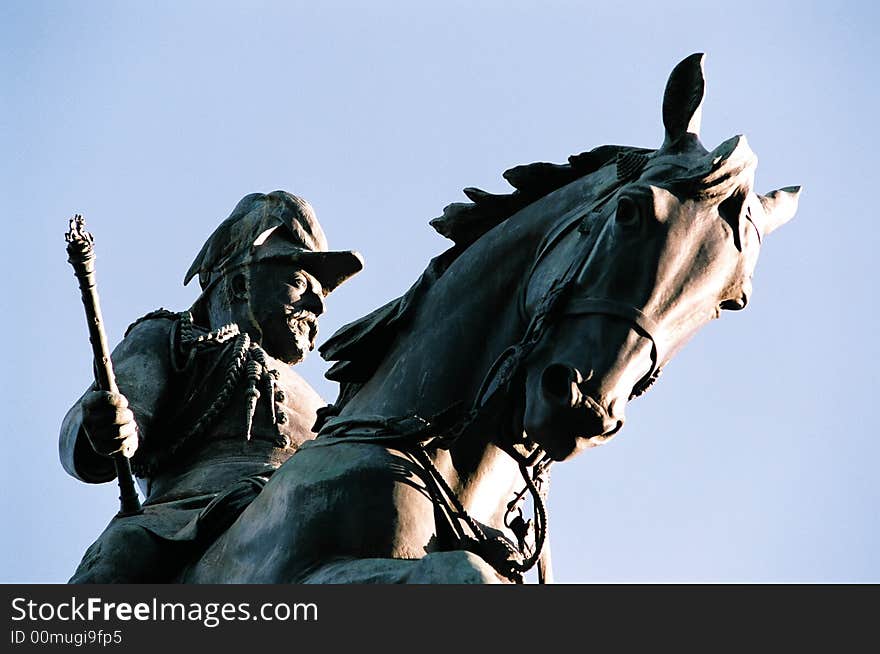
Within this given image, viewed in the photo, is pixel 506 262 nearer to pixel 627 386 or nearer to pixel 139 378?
pixel 627 386

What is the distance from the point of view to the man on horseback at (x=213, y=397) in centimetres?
1161

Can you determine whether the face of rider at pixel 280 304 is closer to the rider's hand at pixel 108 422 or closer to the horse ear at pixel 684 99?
the rider's hand at pixel 108 422

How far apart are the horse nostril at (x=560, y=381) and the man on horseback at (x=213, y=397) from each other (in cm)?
191

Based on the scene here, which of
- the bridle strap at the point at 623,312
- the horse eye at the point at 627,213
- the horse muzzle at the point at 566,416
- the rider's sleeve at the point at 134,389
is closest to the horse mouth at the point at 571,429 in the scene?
the horse muzzle at the point at 566,416

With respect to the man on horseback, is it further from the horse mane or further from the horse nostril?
the horse nostril

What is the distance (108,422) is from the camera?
11.6m

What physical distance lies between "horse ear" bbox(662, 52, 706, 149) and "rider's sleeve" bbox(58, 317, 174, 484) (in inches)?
131

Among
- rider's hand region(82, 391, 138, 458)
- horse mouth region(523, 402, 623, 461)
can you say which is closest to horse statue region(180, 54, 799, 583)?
horse mouth region(523, 402, 623, 461)

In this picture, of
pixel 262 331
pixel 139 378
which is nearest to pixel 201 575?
pixel 139 378

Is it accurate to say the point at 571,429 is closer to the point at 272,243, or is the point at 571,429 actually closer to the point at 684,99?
the point at 684,99

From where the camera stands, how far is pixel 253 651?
10.2m

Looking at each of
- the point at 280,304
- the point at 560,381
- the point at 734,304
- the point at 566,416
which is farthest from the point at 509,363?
the point at 280,304

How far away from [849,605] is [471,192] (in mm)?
2847

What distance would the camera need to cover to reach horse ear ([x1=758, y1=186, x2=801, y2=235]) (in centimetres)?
1134
